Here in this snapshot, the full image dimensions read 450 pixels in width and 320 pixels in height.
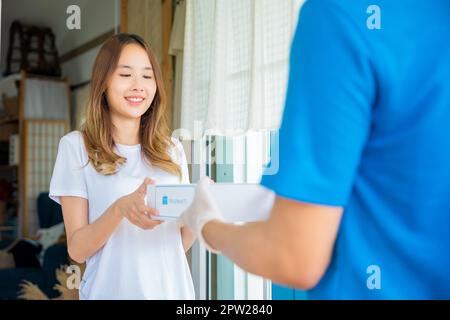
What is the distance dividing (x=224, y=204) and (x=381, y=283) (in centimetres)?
17

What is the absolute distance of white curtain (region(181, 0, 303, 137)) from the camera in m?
0.99

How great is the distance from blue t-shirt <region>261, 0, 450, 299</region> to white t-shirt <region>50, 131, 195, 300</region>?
0.40 metres

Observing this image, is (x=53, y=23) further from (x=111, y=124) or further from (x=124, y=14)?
(x=111, y=124)

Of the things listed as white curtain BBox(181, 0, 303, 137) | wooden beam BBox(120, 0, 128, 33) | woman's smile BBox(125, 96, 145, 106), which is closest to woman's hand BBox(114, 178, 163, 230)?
woman's smile BBox(125, 96, 145, 106)

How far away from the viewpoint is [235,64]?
1.07 metres

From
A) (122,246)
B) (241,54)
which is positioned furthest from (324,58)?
(241,54)

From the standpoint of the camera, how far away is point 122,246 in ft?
2.46

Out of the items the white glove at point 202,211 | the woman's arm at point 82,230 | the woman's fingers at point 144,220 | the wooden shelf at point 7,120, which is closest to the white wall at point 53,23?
the wooden shelf at point 7,120

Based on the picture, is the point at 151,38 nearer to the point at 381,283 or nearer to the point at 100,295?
the point at 100,295

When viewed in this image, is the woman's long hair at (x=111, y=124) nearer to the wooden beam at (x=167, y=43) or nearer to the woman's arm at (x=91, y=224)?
the woman's arm at (x=91, y=224)

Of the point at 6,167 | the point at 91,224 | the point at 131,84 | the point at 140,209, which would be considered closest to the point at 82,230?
the point at 91,224

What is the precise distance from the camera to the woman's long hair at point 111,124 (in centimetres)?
77

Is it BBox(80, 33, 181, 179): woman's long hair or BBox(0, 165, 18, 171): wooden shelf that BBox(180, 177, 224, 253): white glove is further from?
BBox(0, 165, 18, 171): wooden shelf

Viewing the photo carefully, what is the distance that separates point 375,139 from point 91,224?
1.48 ft
